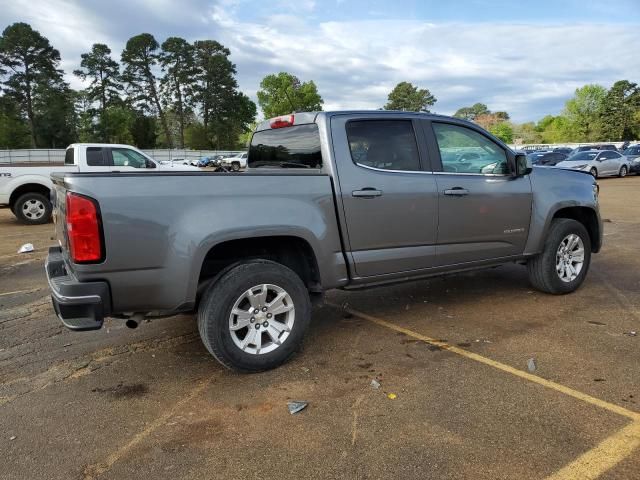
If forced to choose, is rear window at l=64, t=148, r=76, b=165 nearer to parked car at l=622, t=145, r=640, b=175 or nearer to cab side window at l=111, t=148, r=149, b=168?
cab side window at l=111, t=148, r=149, b=168

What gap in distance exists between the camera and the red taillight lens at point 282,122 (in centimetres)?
452

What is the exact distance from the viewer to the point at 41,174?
1147 cm

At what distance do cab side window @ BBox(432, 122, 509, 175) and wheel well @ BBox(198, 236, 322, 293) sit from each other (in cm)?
156

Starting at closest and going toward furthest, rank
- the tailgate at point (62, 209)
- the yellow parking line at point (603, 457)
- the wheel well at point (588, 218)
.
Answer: the yellow parking line at point (603, 457), the tailgate at point (62, 209), the wheel well at point (588, 218)

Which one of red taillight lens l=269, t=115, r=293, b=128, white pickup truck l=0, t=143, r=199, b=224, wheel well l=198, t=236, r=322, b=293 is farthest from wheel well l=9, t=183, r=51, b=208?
wheel well l=198, t=236, r=322, b=293

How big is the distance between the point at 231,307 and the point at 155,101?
273 ft

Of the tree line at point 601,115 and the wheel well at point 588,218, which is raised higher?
the tree line at point 601,115

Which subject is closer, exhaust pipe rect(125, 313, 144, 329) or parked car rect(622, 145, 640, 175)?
exhaust pipe rect(125, 313, 144, 329)

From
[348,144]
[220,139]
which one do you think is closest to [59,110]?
[220,139]

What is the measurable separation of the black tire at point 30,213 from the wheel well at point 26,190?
10 centimetres

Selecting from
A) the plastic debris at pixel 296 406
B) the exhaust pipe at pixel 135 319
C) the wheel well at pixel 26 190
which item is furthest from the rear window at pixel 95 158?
the plastic debris at pixel 296 406

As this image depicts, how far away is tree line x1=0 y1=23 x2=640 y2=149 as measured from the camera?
6588 cm

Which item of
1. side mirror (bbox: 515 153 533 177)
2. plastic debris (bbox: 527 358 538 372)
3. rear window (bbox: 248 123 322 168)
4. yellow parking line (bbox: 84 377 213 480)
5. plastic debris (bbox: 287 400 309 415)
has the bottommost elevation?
plastic debris (bbox: 527 358 538 372)

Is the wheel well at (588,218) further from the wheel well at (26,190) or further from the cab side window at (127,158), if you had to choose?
the wheel well at (26,190)
